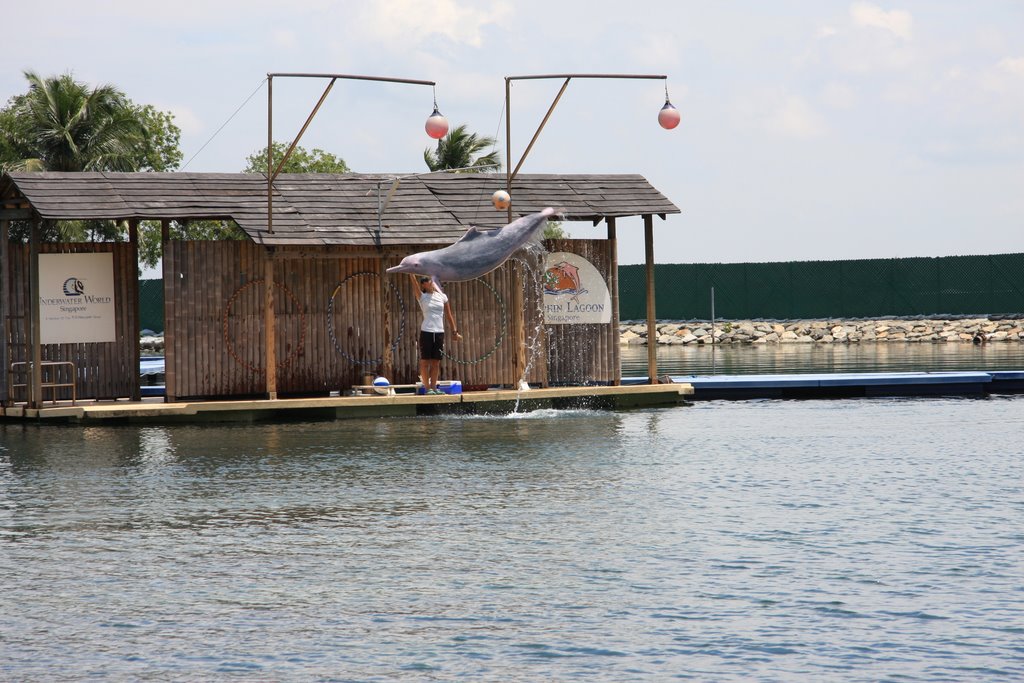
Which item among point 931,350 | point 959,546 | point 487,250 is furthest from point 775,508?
point 931,350

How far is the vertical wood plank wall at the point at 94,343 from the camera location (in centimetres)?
2125

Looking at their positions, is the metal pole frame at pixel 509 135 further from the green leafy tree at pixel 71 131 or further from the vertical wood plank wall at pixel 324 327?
the green leafy tree at pixel 71 131

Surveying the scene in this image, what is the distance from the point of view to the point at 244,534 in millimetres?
11383

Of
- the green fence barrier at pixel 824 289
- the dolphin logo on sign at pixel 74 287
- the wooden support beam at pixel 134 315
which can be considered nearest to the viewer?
the dolphin logo on sign at pixel 74 287

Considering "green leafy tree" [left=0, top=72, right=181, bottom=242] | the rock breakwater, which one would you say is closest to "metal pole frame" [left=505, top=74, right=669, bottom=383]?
"green leafy tree" [left=0, top=72, right=181, bottom=242]

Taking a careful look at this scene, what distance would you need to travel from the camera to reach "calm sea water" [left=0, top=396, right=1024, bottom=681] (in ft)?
26.1

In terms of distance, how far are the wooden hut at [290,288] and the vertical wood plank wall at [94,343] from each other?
0.02 m

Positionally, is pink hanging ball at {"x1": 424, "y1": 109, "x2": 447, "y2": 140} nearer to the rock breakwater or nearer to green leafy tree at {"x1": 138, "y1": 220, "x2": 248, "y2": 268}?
green leafy tree at {"x1": 138, "y1": 220, "x2": 248, "y2": 268}

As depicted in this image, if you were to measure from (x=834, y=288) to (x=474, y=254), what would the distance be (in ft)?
131

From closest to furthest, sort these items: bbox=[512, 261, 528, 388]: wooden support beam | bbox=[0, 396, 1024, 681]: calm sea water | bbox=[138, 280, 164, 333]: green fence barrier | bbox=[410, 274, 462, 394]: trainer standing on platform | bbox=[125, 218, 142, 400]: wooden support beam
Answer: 1. bbox=[0, 396, 1024, 681]: calm sea water
2. bbox=[410, 274, 462, 394]: trainer standing on platform
3. bbox=[125, 218, 142, 400]: wooden support beam
4. bbox=[512, 261, 528, 388]: wooden support beam
5. bbox=[138, 280, 164, 333]: green fence barrier

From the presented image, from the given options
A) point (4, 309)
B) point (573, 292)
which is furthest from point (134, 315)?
point (573, 292)

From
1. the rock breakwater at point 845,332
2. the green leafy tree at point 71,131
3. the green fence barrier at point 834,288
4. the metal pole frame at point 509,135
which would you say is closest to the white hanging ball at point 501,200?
the metal pole frame at point 509,135

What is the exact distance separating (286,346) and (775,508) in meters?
11.3

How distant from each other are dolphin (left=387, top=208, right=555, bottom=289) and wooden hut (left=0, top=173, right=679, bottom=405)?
80 cm
